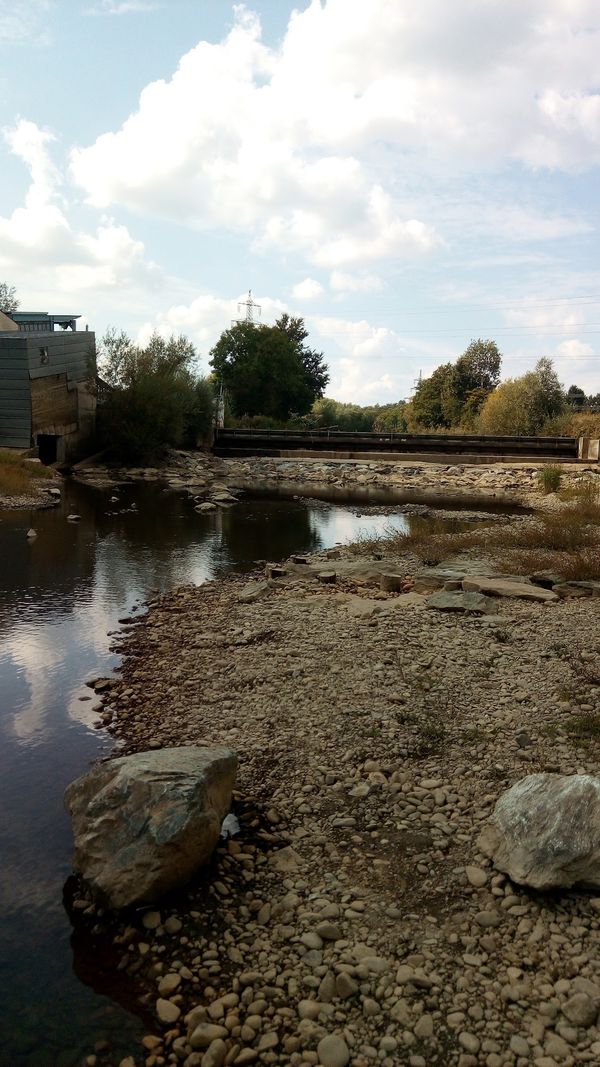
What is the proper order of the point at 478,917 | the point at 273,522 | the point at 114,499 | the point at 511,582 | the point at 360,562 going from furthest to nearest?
the point at 114,499 → the point at 273,522 → the point at 360,562 → the point at 511,582 → the point at 478,917

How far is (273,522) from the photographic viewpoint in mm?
27062

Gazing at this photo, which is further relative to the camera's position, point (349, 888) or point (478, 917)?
point (349, 888)

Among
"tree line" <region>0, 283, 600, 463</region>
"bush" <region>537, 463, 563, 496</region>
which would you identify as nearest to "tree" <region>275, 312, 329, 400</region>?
"tree line" <region>0, 283, 600, 463</region>

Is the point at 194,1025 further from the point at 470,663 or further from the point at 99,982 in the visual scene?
the point at 470,663

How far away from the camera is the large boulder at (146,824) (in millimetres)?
5234

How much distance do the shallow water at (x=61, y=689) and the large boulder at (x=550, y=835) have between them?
2.63m

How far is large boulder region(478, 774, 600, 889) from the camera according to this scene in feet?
16.4

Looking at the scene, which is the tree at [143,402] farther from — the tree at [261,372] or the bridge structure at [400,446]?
the tree at [261,372]

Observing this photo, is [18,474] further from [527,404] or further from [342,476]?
[527,404]

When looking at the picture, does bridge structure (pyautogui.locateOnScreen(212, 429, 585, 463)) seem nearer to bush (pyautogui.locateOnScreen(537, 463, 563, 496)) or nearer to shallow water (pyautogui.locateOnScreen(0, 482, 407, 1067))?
bush (pyautogui.locateOnScreen(537, 463, 563, 496))

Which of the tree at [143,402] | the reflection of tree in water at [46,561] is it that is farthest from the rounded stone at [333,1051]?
the tree at [143,402]

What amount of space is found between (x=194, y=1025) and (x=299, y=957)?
0.74m

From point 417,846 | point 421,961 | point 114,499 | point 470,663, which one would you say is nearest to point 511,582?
point 470,663

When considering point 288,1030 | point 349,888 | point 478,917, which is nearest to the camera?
point 288,1030
